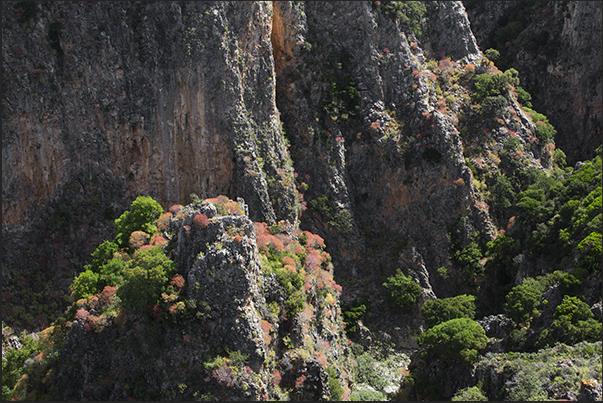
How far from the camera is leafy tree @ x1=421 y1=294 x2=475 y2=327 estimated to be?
56156 millimetres

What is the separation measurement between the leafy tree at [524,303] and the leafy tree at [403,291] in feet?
41.6

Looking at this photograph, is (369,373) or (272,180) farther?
(272,180)

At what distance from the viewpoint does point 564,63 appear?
73.3 m

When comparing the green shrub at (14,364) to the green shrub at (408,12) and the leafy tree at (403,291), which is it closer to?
the leafy tree at (403,291)

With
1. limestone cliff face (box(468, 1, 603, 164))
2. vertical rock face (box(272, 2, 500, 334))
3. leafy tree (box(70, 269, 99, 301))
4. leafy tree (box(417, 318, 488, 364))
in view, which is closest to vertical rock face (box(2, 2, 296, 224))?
vertical rock face (box(272, 2, 500, 334))

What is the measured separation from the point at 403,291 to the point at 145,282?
2926 cm

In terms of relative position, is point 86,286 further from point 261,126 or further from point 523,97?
point 523,97

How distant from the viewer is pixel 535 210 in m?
57.8

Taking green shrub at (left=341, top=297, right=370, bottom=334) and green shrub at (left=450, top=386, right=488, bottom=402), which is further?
green shrub at (left=341, top=297, right=370, bottom=334)

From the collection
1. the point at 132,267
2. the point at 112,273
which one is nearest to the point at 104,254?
the point at 112,273

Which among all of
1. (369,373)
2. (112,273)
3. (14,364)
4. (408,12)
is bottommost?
(369,373)

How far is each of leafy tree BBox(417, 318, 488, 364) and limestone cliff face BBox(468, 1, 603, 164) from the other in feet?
104

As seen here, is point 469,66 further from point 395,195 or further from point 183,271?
point 183,271

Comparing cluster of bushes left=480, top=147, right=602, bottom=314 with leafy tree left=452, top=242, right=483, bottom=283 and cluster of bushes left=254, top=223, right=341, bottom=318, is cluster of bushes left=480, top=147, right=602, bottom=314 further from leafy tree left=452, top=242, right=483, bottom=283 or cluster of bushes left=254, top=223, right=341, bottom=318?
cluster of bushes left=254, top=223, right=341, bottom=318
